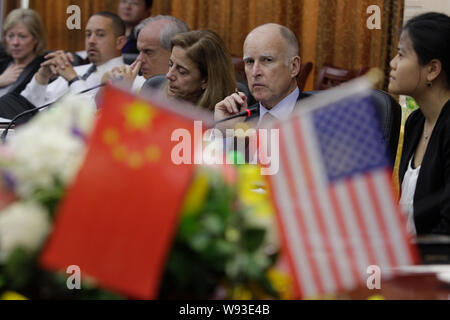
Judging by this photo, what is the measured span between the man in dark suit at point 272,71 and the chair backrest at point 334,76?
141cm

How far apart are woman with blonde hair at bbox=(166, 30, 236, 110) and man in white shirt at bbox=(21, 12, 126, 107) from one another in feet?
4.64

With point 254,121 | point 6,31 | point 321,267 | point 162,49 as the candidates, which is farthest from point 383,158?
point 6,31

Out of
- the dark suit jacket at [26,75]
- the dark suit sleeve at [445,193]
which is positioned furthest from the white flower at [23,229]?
the dark suit jacket at [26,75]

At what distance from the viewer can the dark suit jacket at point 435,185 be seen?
6.72 ft

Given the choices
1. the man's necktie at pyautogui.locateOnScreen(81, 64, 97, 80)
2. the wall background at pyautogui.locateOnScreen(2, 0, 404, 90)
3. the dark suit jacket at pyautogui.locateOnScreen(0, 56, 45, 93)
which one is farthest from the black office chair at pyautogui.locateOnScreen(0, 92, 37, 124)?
the wall background at pyautogui.locateOnScreen(2, 0, 404, 90)

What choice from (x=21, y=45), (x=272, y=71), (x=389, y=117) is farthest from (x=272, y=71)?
(x=21, y=45)

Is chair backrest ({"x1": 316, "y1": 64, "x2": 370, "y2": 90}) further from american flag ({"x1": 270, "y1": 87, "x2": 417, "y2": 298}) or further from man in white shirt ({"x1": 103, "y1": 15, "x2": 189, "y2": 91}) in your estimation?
american flag ({"x1": 270, "y1": 87, "x2": 417, "y2": 298})

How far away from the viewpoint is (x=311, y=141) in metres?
1.12

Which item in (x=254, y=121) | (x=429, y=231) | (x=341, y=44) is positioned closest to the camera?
(x=429, y=231)

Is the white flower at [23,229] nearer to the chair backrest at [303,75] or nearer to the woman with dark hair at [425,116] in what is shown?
the woman with dark hair at [425,116]

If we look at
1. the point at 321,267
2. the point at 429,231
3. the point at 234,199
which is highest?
the point at 234,199

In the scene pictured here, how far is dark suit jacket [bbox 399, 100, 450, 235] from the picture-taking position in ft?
6.72

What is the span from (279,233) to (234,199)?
0.29ft

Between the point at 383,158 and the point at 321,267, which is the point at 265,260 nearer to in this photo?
the point at 321,267
